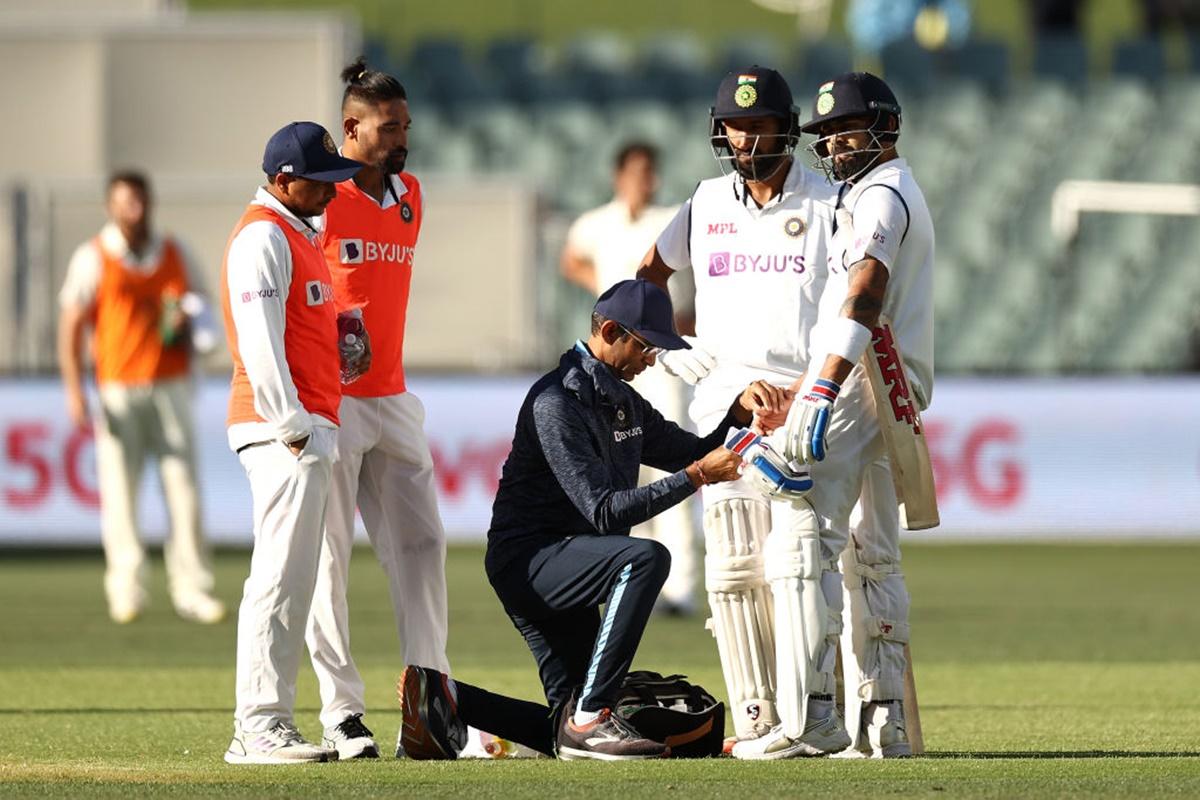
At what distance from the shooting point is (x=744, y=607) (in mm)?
6820

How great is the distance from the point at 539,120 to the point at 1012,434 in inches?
306

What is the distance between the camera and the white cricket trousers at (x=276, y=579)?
6.41m

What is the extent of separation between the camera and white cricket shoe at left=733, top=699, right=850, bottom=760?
6500 millimetres

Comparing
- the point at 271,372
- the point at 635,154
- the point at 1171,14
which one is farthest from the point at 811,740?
the point at 1171,14

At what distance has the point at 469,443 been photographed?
16.0 meters

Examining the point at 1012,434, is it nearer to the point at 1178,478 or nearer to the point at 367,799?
the point at 1178,478

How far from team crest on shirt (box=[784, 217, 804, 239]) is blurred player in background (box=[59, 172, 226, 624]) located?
17.0ft

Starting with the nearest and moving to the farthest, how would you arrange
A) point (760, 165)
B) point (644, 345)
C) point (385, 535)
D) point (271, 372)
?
point (271, 372), point (644, 345), point (760, 165), point (385, 535)

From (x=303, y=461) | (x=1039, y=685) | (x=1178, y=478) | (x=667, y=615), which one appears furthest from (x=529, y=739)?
(x=1178, y=478)

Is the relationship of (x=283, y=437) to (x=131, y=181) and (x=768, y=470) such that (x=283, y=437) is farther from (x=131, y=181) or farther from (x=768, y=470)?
(x=131, y=181)

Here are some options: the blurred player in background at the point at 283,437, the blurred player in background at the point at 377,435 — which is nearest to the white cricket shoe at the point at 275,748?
the blurred player in background at the point at 283,437

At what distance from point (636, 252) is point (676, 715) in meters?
5.00

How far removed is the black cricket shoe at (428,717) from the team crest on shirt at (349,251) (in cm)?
133

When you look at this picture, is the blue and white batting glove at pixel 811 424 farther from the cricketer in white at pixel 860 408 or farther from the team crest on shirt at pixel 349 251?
the team crest on shirt at pixel 349 251
